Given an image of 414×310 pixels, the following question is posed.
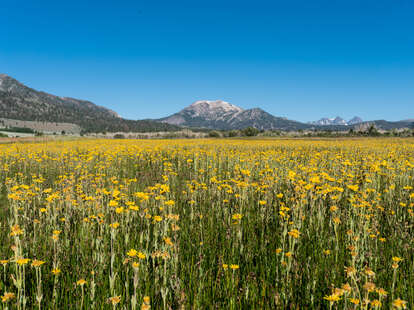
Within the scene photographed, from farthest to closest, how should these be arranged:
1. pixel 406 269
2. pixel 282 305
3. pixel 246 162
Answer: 1. pixel 246 162
2. pixel 406 269
3. pixel 282 305

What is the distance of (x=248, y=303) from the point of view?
8.95 ft

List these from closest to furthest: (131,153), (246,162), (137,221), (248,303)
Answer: (248,303)
(137,221)
(246,162)
(131,153)

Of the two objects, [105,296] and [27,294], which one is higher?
[105,296]

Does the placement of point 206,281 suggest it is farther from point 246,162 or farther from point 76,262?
point 246,162

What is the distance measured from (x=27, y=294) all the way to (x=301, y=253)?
410cm

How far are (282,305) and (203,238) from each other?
2094 millimetres

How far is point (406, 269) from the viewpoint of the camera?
3.53m

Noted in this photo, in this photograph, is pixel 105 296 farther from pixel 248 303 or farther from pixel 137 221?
pixel 137 221

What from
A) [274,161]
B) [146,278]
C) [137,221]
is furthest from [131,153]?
[146,278]

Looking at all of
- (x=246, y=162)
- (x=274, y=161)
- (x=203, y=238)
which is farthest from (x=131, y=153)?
(x=203, y=238)

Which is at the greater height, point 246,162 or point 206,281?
point 246,162

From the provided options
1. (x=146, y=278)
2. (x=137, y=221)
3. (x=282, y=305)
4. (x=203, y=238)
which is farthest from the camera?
(x=137, y=221)

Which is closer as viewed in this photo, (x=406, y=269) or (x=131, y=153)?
(x=406, y=269)

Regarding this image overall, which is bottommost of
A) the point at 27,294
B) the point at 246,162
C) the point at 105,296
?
the point at 27,294
